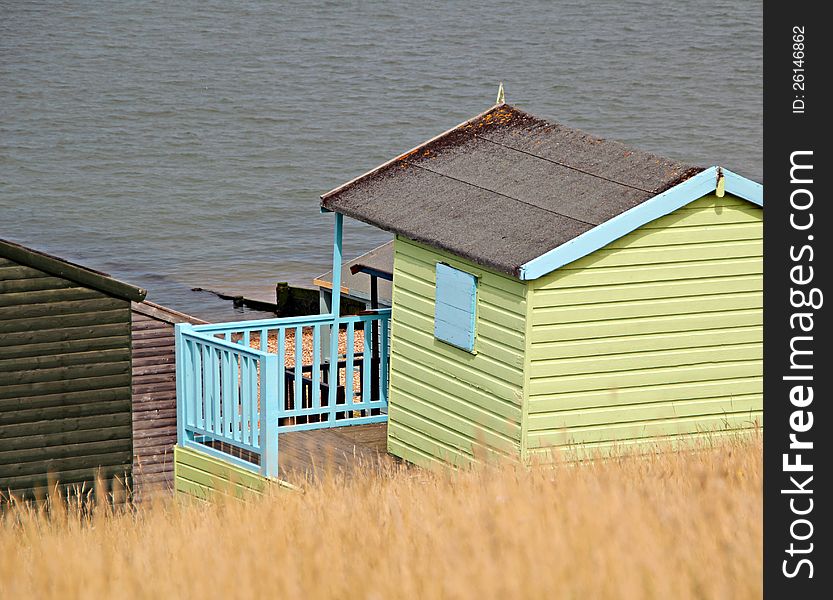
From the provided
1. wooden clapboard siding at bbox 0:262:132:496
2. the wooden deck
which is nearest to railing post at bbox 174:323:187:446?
the wooden deck

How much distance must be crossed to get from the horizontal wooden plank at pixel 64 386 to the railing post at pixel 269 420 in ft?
9.05

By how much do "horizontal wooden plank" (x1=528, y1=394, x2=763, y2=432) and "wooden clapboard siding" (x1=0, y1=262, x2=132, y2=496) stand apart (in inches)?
183

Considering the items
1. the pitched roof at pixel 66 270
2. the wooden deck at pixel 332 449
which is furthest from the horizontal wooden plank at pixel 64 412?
the wooden deck at pixel 332 449

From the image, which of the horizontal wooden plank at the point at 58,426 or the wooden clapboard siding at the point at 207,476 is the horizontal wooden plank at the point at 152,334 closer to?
the horizontal wooden plank at the point at 58,426

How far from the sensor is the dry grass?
6309 millimetres

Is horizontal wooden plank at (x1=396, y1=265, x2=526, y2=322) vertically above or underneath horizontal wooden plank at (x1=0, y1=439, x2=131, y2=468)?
above

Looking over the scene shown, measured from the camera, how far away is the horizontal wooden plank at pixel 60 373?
12.8 metres

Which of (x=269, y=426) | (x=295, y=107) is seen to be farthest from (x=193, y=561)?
(x=295, y=107)

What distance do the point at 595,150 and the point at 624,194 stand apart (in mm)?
1037

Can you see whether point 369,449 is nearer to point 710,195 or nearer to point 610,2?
point 710,195

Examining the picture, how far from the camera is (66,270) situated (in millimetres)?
12867

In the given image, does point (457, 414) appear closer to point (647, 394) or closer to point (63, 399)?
point (647, 394)

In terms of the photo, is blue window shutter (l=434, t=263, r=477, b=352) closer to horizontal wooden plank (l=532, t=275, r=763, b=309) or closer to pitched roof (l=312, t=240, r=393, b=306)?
horizontal wooden plank (l=532, t=275, r=763, b=309)
